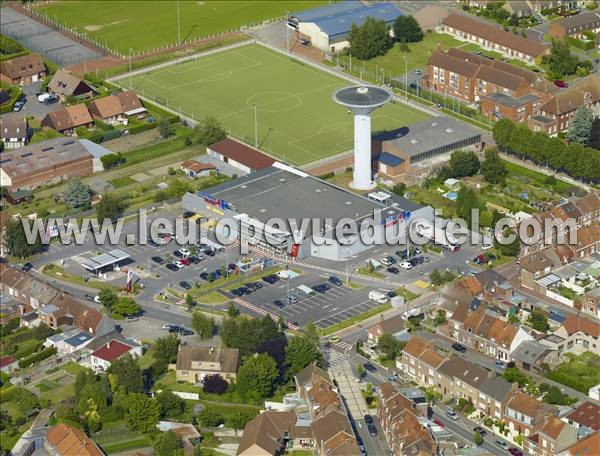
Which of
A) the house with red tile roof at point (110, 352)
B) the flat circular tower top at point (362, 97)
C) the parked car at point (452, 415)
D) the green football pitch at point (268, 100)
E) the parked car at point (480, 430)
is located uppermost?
the flat circular tower top at point (362, 97)

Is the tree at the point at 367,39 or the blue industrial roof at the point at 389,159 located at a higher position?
the tree at the point at 367,39

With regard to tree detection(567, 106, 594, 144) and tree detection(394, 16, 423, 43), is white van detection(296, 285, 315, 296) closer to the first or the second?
tree detection(567, 106, 594, 144)

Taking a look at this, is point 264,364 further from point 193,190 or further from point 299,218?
point 193,190

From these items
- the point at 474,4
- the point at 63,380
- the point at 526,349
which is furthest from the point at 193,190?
the point at 474,4

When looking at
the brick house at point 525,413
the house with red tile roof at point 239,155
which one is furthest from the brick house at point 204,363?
the house with red tile roof at point 239,155

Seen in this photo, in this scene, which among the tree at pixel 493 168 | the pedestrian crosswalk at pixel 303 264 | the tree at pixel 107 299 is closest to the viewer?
the tree at pixel 107 299

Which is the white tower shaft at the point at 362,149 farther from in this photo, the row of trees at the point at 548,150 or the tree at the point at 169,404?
the tree at the point at 169,404

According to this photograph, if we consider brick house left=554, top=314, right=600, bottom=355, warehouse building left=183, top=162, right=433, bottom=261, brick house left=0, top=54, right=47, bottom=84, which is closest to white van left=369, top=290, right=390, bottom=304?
warehouse building left=183, top=162, right=433, bottom=261
